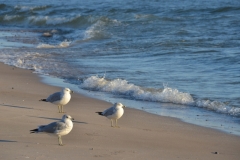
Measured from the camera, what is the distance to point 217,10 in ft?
91.0

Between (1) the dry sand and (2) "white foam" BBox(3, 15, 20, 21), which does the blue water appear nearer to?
(2) "white foam" BBox(3, 15, 20, 21)

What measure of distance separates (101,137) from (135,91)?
149 inches

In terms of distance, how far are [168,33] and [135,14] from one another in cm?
713

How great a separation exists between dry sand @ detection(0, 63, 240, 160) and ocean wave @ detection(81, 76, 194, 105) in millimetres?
1015

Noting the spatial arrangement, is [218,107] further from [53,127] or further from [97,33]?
[97,33]

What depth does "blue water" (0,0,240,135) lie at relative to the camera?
10.4 meters

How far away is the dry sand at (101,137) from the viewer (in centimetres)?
649

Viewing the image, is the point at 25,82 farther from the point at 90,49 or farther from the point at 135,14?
the point at 135,14

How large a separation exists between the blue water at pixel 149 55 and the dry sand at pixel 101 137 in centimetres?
64

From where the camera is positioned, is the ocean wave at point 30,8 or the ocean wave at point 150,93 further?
the ocean wave at point 30,8

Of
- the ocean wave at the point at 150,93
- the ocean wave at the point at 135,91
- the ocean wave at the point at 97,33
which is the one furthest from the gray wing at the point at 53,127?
the ocean wave at the point at 97,33

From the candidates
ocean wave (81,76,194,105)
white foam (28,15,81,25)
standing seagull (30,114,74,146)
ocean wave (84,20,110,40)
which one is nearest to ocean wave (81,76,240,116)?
ocean wave (81,76,194,105)

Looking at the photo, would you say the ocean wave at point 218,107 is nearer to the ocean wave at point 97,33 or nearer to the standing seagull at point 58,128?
the standing seagull at point 58,128

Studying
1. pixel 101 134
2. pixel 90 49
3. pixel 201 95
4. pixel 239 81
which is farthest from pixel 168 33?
pixel 101 134
